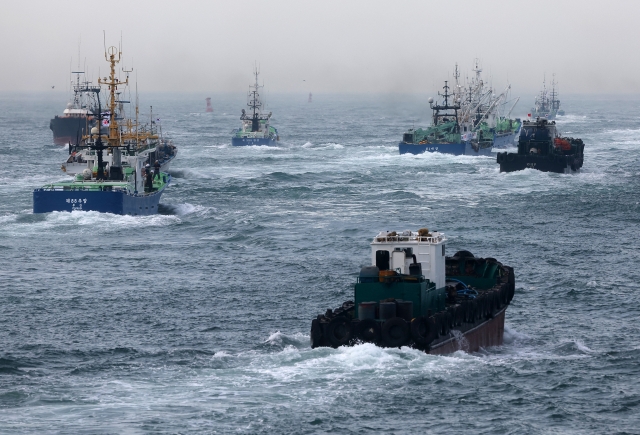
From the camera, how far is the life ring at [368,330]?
3981 cm

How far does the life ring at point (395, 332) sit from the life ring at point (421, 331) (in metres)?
0.27

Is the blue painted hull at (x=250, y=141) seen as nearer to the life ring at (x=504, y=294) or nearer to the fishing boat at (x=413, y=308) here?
the life ring at (x=504, y=294)

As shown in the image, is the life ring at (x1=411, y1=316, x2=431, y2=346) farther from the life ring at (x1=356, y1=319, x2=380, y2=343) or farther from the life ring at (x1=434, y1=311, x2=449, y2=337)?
the life ring at (x1=356, y1=319, x2=380, y2=343)

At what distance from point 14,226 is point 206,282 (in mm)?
26429

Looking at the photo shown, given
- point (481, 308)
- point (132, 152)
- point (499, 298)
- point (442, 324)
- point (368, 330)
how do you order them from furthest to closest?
point (132, 152) → point (499, 298) → point (481, 308) → point (442, 324) → point (368, 330)

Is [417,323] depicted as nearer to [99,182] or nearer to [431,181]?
[99,182]

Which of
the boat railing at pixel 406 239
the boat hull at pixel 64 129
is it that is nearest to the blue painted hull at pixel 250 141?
the boat hull at pixel 64 129

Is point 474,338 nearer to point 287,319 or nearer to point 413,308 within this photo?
point 413,308

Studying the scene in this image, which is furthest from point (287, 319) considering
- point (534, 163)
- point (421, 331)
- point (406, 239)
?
point (534, 163)

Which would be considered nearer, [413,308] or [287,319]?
[413,308]

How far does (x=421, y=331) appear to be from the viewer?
3972 cm

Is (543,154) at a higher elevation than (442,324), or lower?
higher

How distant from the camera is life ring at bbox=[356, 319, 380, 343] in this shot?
3981 centimetres

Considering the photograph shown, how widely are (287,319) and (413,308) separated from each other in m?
10.7
